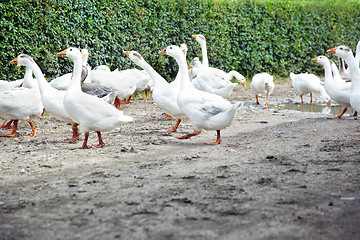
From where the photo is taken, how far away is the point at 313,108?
11141mm

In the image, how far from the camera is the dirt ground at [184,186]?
3.21 metres

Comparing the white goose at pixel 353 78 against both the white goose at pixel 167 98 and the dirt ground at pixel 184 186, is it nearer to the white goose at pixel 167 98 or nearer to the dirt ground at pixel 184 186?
the dirt ground at pixel 184 186

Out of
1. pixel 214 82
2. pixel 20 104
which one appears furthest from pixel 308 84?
pixel 20 104

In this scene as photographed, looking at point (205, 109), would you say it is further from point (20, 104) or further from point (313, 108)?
point (313, 108)

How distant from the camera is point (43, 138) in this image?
24.0ft

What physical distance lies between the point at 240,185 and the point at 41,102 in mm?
4576

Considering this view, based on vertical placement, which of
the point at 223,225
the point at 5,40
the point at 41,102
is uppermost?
the point at 5,40

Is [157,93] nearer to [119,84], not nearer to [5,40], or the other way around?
[119,84]

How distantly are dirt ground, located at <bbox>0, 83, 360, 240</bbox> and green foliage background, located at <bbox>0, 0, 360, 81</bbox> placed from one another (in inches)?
133

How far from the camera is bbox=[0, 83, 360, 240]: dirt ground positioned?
3.21 meters

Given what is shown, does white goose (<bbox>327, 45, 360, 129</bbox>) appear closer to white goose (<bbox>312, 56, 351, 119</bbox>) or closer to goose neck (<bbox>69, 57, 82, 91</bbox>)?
white goose (<bbox>312, 56, 351, 119</bbox>)

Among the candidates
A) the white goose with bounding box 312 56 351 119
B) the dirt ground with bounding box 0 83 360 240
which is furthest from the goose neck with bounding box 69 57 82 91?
the white goose with bounding box 312 56 351 119

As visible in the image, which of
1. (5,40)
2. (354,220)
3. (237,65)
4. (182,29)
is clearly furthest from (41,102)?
(237,65)

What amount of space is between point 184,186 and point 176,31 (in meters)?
10.2
